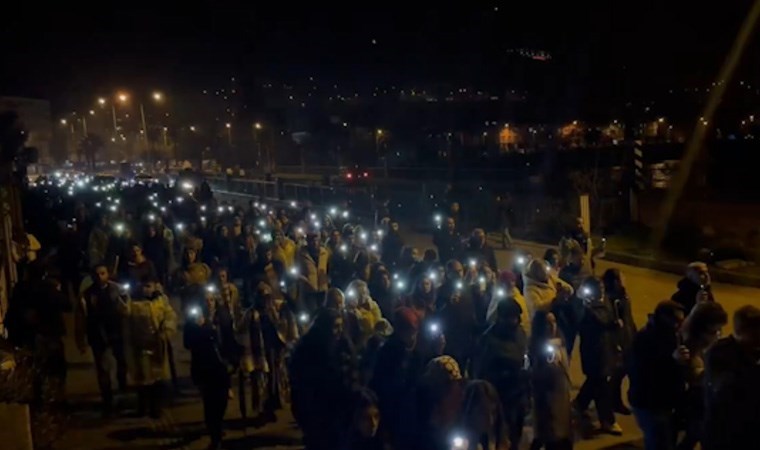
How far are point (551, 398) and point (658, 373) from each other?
30.8 inches

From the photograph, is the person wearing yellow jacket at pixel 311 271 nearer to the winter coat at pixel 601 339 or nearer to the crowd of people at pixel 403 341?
the crowd of people at pixel 403 341

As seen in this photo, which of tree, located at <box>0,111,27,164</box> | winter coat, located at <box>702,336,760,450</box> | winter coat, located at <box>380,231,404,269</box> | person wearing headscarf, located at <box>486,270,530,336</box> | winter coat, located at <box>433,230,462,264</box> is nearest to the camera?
winter coat, located at <box>702,336,760,450</box>

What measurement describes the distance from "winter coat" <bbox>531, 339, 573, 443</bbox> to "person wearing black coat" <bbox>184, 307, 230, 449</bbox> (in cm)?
312

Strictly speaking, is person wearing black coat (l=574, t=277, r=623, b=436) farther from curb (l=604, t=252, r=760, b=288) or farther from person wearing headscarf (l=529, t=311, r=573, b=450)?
curb (l=604, t=252, r=760, b=288)

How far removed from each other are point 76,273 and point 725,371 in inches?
492

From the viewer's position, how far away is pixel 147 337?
8812 mm

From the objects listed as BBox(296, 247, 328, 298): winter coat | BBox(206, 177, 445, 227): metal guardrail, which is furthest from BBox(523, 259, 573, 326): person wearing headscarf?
BBox(206, 177, 445, 227): metal guardrail

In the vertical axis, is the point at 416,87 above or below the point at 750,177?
above

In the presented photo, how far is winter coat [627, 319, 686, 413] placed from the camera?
233 inches

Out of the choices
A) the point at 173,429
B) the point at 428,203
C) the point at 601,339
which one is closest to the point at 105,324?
the point at 173,429

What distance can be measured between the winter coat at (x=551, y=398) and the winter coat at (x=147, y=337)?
4.46 metres

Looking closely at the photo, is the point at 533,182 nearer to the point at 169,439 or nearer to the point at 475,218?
the point at 475,218

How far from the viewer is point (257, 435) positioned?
8.55 meters

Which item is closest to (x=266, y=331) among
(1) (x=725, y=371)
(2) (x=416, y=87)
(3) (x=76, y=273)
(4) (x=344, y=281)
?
(4) (x=344, y=281)
